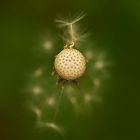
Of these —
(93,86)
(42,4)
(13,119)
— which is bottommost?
(13,119)

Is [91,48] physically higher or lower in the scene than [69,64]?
higher

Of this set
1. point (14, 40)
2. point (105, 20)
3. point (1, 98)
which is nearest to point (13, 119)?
point (1, 98)

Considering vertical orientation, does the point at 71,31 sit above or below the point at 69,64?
above

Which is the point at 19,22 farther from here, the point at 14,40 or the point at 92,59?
the point at 92,59

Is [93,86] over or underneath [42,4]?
underneath

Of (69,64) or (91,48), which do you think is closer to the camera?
(69,64)
